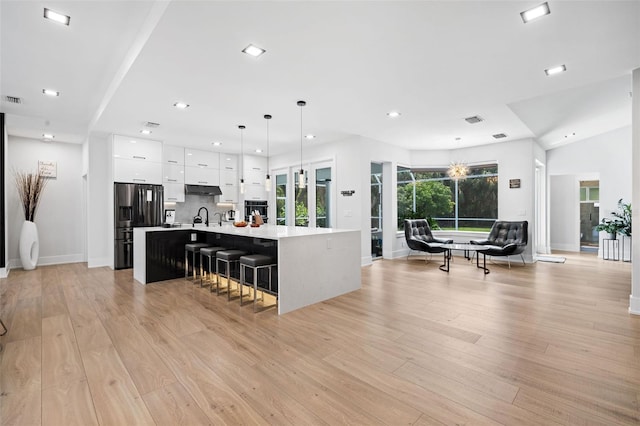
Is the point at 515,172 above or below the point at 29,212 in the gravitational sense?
above

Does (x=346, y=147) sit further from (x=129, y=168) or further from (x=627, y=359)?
(x=627, y=359)

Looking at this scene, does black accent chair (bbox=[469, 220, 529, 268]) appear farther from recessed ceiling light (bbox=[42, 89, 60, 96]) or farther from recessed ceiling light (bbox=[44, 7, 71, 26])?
recessed ceiling light (bbox=[42, 89, 60, 96])

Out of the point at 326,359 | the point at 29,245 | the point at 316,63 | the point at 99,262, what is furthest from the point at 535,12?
the point at 29,245

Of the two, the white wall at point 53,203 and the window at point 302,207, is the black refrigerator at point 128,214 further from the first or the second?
the window at point 302,207

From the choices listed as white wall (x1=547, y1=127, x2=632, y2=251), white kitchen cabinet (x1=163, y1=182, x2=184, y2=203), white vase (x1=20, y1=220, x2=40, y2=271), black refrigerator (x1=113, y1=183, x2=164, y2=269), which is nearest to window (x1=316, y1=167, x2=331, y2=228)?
white kitchen cabinet (x1=163, y1=182, x2=184, y2=203)

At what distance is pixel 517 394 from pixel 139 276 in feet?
17.6

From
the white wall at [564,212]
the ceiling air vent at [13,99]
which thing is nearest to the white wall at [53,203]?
the ceiling air vent at [13,99]

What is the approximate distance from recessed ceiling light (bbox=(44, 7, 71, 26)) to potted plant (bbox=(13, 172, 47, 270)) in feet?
17.0

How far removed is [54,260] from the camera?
269 inches

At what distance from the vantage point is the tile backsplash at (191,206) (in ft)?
24.1

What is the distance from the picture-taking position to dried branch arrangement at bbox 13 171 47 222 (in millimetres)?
6242

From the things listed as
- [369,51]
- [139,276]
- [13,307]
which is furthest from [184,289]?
[369,51]

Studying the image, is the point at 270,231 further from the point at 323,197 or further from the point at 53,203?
the point at 53,203

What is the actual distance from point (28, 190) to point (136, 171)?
2277 millimetres
